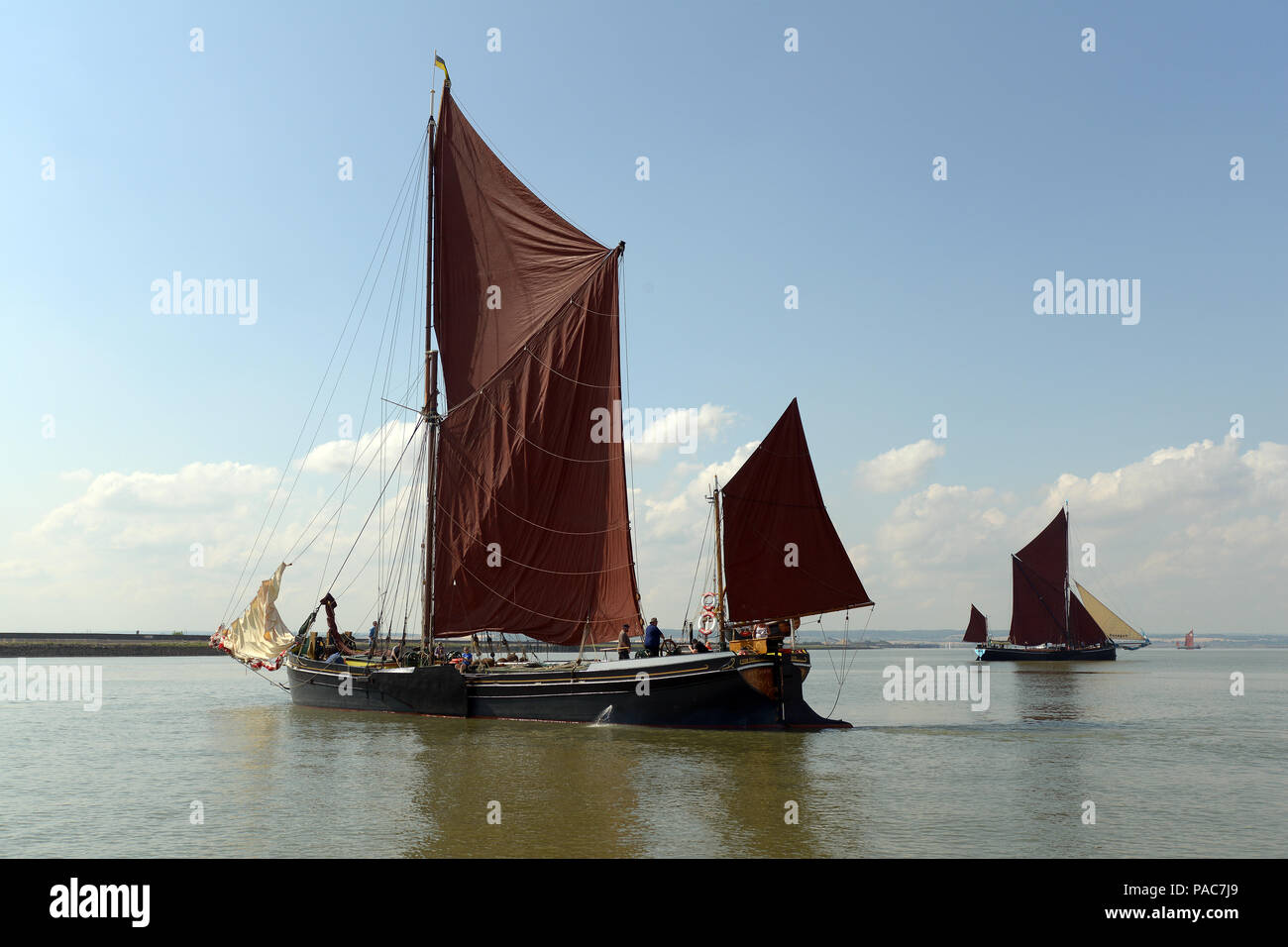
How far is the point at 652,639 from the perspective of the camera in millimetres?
32719

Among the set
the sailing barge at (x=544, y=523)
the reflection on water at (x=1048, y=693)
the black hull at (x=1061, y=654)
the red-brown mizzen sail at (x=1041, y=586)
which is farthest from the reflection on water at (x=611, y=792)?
the black hull at (x=1061, y=654)

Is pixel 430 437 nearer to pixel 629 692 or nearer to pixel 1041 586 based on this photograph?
pixel 629 692

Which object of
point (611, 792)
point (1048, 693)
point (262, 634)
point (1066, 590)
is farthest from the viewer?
point (1066, 590)

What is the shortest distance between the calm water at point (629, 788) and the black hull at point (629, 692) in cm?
63

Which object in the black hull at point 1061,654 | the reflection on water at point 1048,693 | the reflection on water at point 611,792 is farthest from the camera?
the black hull at point 1061,654

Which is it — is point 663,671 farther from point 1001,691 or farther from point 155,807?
point 1001,691

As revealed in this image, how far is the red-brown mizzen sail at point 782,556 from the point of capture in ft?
112

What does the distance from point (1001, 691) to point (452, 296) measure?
44741 mm

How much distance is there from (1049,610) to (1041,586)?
351 centimetres

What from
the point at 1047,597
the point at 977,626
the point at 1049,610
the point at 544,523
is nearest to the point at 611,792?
the point at 544,523

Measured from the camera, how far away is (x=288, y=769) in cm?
2406

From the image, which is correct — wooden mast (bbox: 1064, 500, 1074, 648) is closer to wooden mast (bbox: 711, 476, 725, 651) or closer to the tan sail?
the tan sail

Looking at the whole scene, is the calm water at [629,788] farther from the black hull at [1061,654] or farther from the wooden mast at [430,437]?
the black hull at [1061,654]

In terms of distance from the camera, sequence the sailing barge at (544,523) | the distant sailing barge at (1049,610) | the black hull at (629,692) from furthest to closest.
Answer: the distant sailing barge at (1049,610)
the sailing barge at (544,523)
the black hull at (629,692)
